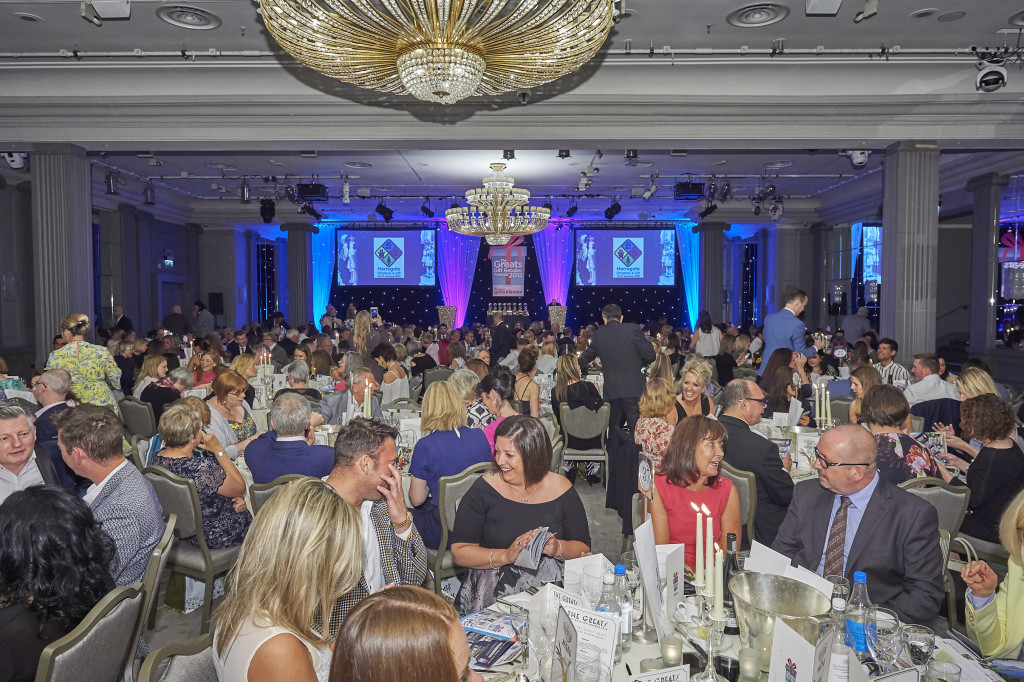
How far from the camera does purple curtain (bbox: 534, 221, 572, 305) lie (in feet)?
73.4

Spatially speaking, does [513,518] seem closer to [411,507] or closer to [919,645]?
[411,507]

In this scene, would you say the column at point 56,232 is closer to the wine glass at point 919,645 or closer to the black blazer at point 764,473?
the black blazer at point 764,473

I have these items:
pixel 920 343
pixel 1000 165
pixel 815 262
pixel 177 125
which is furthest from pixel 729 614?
pixel 815 262

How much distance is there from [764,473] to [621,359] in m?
3.18

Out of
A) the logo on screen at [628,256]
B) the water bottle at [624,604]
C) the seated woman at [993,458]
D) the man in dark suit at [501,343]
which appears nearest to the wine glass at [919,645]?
the water bottle at [624,604]

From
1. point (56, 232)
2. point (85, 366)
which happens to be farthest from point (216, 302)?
point (85, 366)

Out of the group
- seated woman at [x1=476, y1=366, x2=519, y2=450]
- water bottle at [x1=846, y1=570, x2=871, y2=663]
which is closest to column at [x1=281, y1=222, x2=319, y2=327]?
seated woman at [x1=476, y1=366, x2=519, y2=450]

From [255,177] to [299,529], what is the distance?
14548 millimetres

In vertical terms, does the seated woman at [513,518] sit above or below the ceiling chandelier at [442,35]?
below

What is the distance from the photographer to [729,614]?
241 centimetres

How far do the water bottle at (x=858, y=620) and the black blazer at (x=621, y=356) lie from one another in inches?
194

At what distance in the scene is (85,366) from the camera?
20.5ft

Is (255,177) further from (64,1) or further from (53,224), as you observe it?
(64,1)

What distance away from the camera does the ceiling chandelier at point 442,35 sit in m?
3.97
